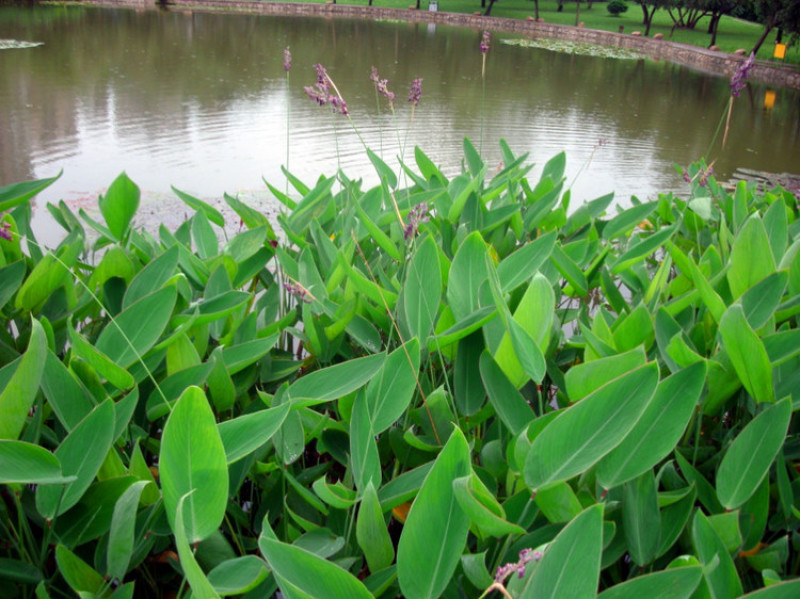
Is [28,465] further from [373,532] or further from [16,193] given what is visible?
[16,193]

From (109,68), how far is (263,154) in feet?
19.6

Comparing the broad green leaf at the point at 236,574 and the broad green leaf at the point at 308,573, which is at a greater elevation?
the broad green leaf at the point at 308,573

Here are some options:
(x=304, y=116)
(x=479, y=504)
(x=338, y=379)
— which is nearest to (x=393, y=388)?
(x=338, y=379)

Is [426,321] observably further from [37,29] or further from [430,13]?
[430,13]

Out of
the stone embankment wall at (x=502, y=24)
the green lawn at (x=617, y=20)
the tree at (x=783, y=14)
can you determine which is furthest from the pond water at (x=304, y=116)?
the green lawn at (x=617, y=20)

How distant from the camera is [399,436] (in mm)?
1013

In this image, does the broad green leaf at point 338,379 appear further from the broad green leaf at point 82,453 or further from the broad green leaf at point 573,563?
the broad green leaf at point 573,563

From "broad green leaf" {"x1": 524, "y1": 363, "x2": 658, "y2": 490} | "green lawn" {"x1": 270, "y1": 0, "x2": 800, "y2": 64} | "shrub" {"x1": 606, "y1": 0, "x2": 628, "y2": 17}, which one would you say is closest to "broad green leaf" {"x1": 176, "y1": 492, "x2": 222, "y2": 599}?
"broad green leaf" {"x1": 524, "y1": 363, "x2": 658, "y2": 490}

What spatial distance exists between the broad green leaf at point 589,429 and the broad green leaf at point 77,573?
1.68ft

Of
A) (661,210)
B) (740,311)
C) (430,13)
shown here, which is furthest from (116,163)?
(430,13)

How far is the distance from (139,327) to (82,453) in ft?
0.84

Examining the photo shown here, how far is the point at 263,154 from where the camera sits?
6.56 meters

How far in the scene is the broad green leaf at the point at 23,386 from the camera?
27.5 inches

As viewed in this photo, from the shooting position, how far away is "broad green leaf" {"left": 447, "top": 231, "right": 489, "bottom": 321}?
3.61ft
